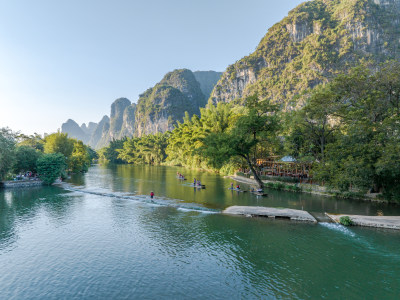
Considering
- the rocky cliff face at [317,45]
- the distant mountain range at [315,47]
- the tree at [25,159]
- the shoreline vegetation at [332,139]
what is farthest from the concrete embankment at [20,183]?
the rocky cliff face at [317,45]

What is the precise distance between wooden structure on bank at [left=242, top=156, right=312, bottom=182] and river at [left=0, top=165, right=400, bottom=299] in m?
13.1

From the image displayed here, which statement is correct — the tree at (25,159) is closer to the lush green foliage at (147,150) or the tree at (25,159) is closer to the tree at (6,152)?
the tree at (6,152)

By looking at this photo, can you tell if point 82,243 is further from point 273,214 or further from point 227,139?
point 227,139

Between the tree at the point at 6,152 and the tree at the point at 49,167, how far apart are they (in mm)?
4793

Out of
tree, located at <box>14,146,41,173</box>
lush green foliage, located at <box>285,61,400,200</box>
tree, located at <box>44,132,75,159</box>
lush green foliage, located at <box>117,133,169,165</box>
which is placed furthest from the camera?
lush green foliage, located at <box>117,133,169,165</box>

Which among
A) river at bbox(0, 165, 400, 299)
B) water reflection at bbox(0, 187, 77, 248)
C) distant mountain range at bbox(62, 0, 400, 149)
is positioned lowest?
river at bbox(0, 165, 400, 299)

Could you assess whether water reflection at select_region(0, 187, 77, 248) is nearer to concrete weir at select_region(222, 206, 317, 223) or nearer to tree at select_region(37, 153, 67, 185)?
tree at select_region(37, 153, 67, 185)

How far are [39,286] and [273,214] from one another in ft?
62.2

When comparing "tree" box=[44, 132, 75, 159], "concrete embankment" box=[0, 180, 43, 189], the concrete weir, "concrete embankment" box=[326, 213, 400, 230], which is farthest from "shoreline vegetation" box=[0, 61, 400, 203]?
"tree" box=[44, 132, 75, 159]

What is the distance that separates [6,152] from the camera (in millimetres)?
37594

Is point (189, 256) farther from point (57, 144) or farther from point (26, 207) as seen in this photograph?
point (57, 144)

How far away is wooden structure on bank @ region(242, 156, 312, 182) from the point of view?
128 feet

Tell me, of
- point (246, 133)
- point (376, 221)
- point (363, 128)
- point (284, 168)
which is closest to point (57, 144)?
point (246, 133)

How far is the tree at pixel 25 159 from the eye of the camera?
43344mm
